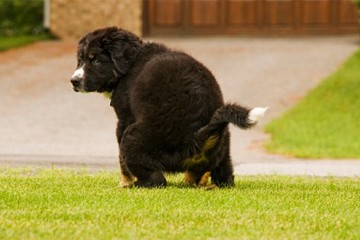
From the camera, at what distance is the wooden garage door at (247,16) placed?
3281cm

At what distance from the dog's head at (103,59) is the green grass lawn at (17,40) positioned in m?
21.0

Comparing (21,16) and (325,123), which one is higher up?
(325,123)

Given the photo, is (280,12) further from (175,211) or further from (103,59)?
(175,211)

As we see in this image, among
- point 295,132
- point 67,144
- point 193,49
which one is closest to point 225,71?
point 193,49

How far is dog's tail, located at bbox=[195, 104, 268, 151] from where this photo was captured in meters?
9.09

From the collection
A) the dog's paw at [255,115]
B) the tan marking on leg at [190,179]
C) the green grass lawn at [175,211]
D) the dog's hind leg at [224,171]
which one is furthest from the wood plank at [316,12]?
the dog's paw at [255,115]

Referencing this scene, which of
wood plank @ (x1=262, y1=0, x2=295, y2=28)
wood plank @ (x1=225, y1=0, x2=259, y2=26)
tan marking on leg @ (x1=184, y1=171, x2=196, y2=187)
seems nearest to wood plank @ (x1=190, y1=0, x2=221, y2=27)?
wood plank @ (x1=225, y1=0, x2=259, y2=26)

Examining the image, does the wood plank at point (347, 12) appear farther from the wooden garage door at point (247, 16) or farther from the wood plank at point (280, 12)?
the wood plank at point (280, 12)

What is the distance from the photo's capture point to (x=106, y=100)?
23188 mm

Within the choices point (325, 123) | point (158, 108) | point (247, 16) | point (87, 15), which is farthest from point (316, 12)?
point (158, 108)

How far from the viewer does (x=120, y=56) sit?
9.88m

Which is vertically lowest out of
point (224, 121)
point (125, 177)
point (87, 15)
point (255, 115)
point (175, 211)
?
point (87, 15)

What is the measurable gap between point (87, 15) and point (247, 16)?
4922 millimetres

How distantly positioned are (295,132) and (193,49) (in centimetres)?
994
